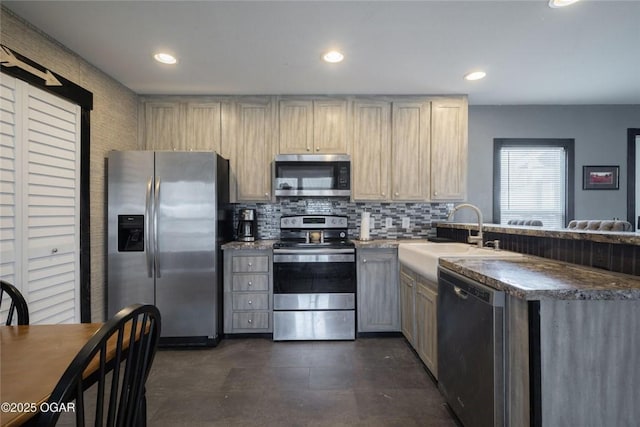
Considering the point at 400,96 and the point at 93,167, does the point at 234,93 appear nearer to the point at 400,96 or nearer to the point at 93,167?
the point at 93,167

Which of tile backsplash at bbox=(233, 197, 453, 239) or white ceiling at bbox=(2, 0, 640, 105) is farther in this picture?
tile backsplash at bbox=(233, 197, 453, 239)

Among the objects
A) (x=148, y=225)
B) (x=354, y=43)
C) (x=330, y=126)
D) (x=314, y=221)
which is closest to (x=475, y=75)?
(x=354, y=43)

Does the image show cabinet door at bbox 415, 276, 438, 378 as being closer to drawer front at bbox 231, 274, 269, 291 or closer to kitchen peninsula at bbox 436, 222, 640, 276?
kitchen peninsula at bbox 436, 222, 640, 276

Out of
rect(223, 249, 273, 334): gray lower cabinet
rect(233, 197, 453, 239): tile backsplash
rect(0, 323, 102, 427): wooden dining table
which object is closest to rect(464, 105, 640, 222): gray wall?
rect(233, 197, 453, 239): tile backsplash

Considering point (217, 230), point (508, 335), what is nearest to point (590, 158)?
point (508, 335)

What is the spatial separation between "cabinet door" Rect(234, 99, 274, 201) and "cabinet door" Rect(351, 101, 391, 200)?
91 centimetres

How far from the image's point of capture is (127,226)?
265 cm

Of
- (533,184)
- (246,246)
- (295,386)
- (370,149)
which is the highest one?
(370,149)

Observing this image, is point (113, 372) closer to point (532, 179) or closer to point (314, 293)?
point (314, 293)

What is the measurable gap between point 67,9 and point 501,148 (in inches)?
164

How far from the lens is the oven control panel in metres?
3.28

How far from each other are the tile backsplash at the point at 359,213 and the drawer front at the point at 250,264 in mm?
588

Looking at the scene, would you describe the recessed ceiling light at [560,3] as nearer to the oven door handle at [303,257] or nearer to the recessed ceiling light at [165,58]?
the oven door handle at [303,257]

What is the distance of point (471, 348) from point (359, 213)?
7.05 feet
